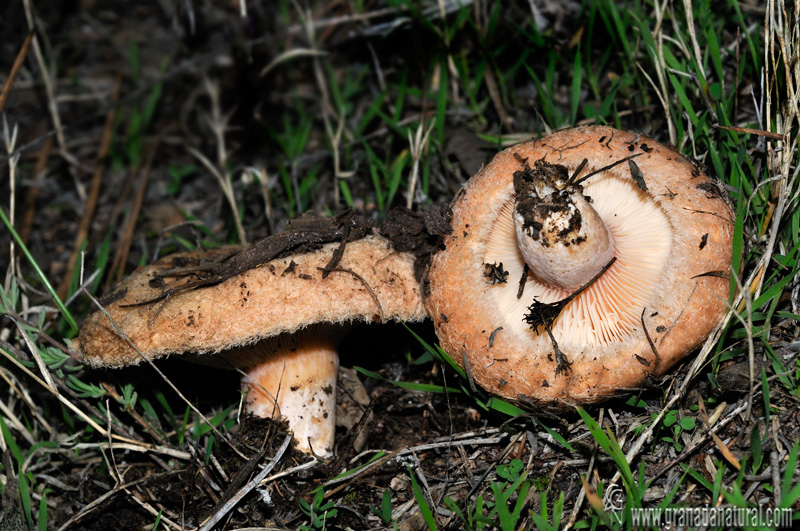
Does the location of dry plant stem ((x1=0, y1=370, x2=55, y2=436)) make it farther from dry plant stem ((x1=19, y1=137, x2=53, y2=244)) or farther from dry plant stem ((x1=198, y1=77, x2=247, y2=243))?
dry plant stem ((x1=19, y1=137, x2=53, y2=244))

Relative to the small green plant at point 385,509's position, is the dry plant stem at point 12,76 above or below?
above

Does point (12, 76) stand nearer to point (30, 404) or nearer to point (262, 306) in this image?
point (30, 404)

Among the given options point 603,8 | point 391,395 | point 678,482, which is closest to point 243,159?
point 391,395

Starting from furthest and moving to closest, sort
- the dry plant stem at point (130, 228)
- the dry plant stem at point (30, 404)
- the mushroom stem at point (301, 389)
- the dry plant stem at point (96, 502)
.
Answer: the dry plant stem at point (130, 228) < the dry plant stem at point (30, 404) < the mushroom stem at point (301, 389) < the dry plant stem at point (96, 502)

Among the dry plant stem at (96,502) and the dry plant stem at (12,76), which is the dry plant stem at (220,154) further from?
the dry plant stem at (96,502)

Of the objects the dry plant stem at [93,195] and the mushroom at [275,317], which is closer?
the mushroom at [275,317]

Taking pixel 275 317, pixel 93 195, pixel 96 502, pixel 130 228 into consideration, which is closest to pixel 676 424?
pixel 275 317

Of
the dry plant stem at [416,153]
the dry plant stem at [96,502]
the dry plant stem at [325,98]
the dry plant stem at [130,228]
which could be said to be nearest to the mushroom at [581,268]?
the dry plant stem at [416,153]

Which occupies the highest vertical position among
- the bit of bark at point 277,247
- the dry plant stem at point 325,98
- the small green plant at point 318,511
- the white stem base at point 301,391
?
the dry plant stem at point 325,98
